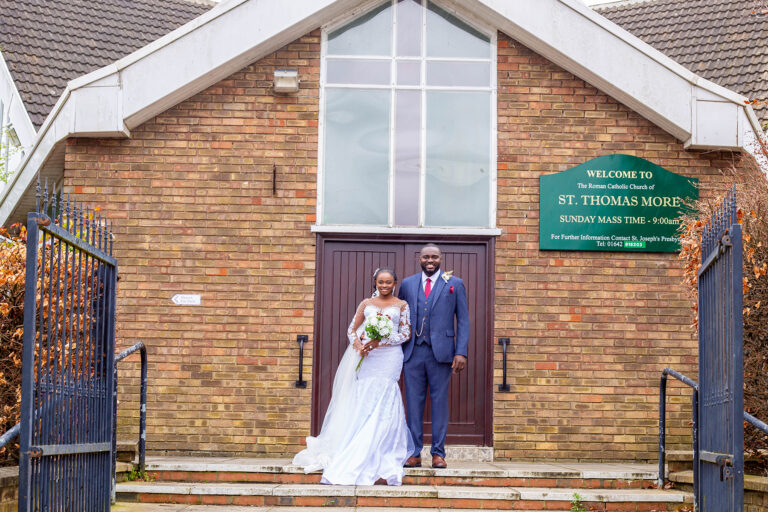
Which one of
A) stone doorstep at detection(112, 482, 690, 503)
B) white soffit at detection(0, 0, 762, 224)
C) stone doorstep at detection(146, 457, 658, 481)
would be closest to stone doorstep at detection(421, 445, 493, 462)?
stone doorstep at detection(146, 457, 658, 481)

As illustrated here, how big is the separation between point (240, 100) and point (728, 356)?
6.00 meters

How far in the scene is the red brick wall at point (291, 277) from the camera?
9.41 metres

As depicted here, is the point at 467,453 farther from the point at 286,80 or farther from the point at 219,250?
the point at 286,80

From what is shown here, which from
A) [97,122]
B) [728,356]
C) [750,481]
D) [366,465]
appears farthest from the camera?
Result: [97,122]

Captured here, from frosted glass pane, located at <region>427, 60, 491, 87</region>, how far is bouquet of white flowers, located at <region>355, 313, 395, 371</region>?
9.65ft

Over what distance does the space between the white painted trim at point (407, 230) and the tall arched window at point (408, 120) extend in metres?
0.08

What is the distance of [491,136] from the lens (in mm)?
9789

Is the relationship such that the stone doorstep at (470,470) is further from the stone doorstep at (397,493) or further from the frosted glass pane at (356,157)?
the frosted glass pane at (356,157)

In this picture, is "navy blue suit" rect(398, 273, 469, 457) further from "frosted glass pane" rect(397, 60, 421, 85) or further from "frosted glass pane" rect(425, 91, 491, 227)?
"frosted glass pane" rect(397, 60, 421, 85)

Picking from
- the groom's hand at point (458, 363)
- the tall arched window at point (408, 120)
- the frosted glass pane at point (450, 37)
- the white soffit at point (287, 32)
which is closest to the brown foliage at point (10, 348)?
the white soffit at point (287, 32)

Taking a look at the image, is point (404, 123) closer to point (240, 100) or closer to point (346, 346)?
point (240, 100)

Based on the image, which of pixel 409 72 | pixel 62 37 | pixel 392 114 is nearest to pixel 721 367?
pixel 392 114

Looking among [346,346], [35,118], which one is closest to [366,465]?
[346,346]

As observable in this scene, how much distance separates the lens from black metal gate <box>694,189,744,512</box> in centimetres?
494
